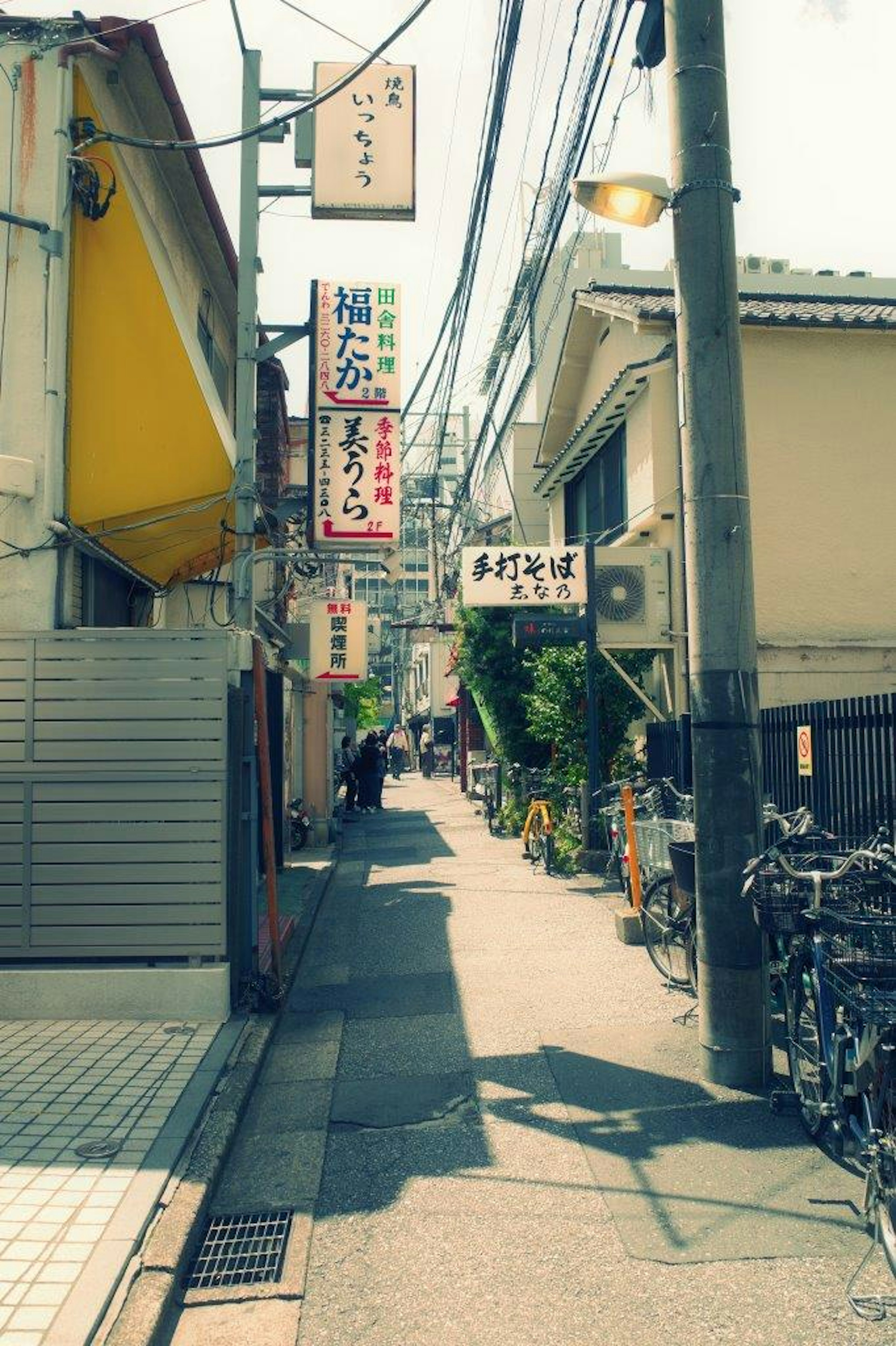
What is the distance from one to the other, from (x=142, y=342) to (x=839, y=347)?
10266 mm

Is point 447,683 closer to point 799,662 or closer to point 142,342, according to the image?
point 799,662

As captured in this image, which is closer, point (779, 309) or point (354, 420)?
point (354, 420)

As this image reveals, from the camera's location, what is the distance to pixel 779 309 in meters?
14.9

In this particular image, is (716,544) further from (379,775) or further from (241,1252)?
(379,775)

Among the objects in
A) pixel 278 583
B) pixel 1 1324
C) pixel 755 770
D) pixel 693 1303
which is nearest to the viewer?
pixel 1 1324

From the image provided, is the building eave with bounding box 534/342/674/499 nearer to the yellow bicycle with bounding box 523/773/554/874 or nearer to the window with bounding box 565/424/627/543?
the window with bounding box 565/424/627/543

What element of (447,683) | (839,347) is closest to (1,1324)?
(839,347)

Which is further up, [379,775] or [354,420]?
[354,420]

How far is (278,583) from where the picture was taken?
52.4 ft

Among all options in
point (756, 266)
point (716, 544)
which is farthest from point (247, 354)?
point (756, 266)

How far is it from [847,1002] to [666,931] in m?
3.77

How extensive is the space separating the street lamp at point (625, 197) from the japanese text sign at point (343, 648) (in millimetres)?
7508

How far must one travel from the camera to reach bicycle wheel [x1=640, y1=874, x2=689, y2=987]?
7.64m

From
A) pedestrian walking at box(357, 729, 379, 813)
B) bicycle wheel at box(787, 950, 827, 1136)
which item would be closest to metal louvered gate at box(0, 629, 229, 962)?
bicycle wheel at box(787, 950, 827, 1136)
